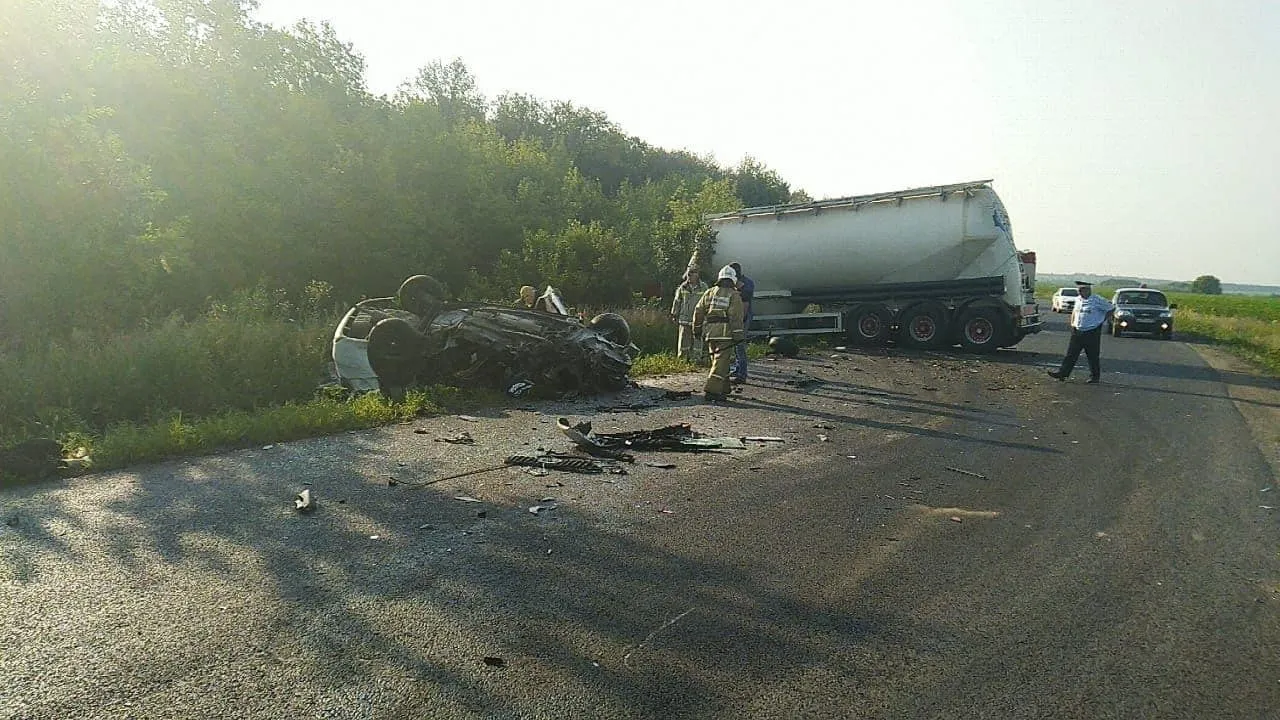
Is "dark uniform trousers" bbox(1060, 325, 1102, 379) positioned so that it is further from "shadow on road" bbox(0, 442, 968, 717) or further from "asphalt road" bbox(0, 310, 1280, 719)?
"shadow on road" bbox(0, 442, 968, 717)

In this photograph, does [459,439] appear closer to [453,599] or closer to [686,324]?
[453,599]

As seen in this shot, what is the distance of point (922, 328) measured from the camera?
2012 centimetres

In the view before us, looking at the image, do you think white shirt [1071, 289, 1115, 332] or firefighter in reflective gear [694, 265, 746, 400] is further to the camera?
white shirt [1071, 289, 1115, 332]

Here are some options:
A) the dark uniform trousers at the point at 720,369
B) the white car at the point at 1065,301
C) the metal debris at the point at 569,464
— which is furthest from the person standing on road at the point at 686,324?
the white car at the point at 1065,301

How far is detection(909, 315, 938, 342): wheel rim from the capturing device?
784 inches

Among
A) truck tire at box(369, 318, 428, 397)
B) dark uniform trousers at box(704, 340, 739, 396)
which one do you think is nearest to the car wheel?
truck tire at box(369, 318, 428, 397)

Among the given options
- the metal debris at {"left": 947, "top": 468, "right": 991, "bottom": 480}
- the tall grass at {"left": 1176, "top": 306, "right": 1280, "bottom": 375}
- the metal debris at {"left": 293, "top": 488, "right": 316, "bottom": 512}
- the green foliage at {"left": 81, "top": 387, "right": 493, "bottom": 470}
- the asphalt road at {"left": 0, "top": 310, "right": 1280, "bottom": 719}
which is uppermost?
the green foliage at {"left": 81, "top": 387, "right": 493, "bottom": 470}

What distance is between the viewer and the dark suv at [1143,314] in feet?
86.4

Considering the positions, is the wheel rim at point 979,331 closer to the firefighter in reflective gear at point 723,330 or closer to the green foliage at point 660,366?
the green foliage at point 660,366

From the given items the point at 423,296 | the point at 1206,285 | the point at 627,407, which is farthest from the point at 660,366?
the point at 1206,285

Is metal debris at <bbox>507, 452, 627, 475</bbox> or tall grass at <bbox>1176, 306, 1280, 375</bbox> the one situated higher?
metal debris at <bbox>507, 452, 627, 475</bbox>

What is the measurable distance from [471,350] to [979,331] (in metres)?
13.4

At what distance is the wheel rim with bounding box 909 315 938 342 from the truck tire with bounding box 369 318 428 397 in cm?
1345

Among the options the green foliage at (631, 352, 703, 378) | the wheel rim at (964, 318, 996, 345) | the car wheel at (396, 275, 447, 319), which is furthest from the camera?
the wheel rim at (964, 318, 996, 345)
